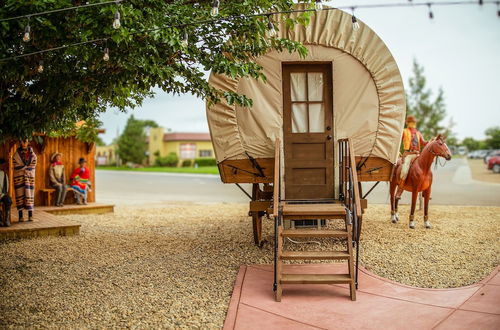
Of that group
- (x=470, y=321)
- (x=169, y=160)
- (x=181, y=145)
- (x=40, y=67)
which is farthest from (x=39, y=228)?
(x=181, y=145)

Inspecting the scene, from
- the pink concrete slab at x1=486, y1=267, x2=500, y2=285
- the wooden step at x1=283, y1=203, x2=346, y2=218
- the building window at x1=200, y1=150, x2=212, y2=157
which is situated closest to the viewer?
the pink concrete slab at x1=486, y1=267, x2=500, y2=285

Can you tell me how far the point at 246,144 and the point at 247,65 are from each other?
4.79 ft

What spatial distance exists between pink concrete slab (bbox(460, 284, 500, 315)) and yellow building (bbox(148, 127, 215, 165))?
46229mm

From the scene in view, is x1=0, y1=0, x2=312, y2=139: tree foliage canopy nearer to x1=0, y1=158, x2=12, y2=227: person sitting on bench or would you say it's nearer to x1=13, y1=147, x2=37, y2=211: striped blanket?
x1=0, y1=158, x2=12, y2=227: person sitting on bench

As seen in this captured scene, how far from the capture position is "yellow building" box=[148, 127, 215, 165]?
1970 inches

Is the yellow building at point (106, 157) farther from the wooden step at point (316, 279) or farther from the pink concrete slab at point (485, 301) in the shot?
the pink concrete slab at point (485, 301)

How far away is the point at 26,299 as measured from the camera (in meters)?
4.27

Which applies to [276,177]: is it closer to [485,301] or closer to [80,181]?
[485,301]

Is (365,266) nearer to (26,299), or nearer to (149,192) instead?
(26,299)

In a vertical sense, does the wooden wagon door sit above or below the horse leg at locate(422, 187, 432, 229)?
above

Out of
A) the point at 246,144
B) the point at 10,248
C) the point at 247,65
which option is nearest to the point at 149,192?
the point at 10,248

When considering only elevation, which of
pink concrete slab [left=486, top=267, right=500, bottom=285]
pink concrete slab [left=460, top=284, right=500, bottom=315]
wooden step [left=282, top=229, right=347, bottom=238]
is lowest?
pink concrete slab [left=460, top=284, right=500, bottom=315]

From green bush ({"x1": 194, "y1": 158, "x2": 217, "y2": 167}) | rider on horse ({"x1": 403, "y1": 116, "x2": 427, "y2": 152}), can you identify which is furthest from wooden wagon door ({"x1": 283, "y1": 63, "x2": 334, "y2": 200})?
green bush ({"x1": 194, "y1": 158, "x2": 217, "y2": 167})

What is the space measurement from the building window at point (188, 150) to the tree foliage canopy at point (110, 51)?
45.2 meters
